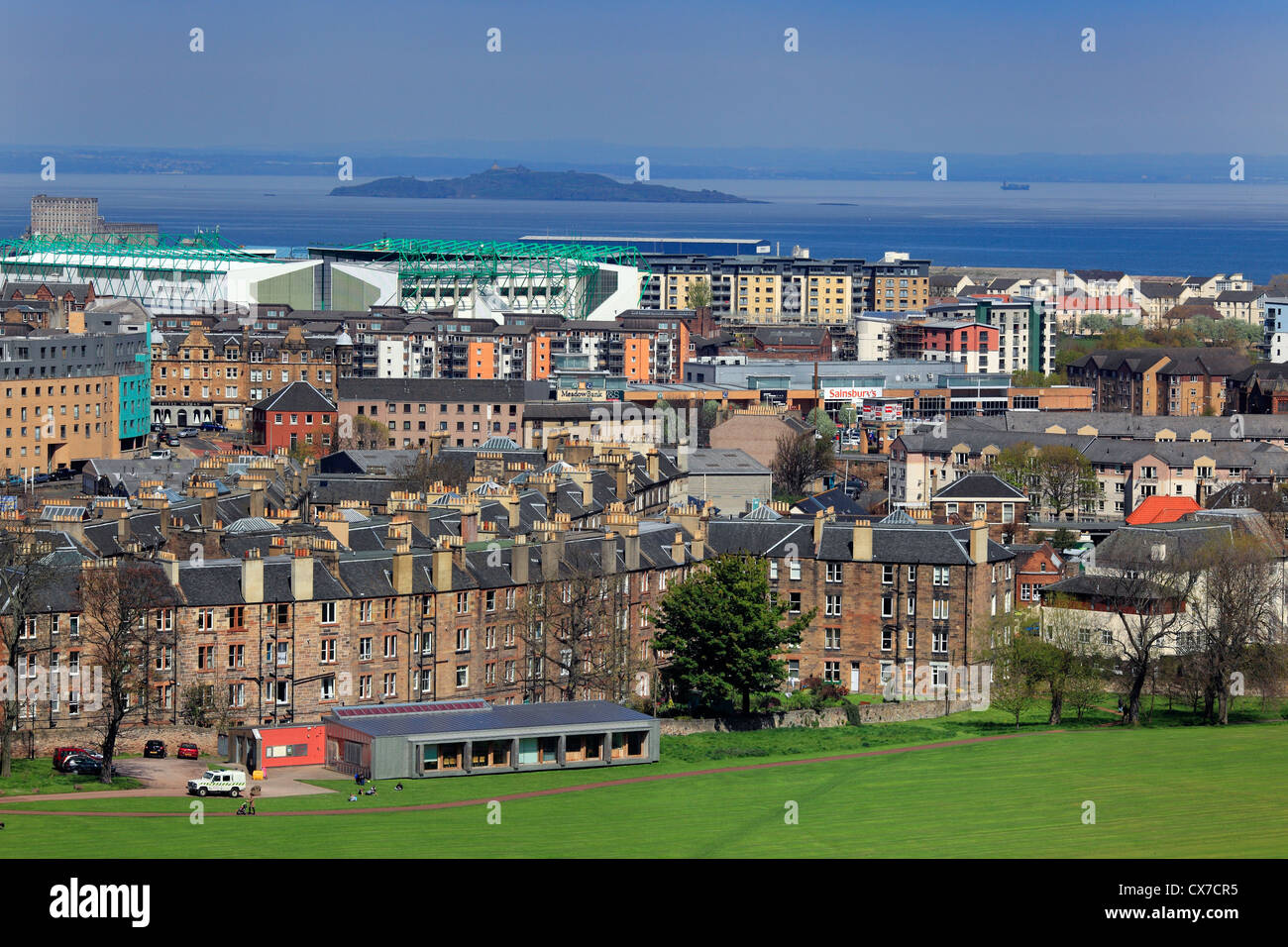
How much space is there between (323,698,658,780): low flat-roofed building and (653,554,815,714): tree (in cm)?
439

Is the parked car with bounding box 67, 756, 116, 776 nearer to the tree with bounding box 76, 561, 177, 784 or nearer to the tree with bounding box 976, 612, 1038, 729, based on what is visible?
the tree with bounding box 76, 561, 177, 784

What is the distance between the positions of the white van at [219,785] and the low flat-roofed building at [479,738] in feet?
12.4

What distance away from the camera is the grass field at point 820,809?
154ft

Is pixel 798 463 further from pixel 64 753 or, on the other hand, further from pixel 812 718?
pixel 64 753

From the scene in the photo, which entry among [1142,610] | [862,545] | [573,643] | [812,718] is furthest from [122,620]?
[1142,610]

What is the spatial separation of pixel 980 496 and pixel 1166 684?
25.2 metres

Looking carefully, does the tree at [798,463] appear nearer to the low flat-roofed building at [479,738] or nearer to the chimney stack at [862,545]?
the chimney stack at [862,545]

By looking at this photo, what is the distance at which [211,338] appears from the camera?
15062cm

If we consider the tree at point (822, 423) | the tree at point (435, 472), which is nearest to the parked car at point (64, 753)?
the tree at point (435, 472)

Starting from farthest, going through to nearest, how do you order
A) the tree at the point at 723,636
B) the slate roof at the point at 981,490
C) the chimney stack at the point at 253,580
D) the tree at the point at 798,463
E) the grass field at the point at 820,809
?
the tree at the point at 798,463, the slate roof at the point at 981,490, the tree at the point at 723,636, the chimney stack at the point at 253,580, the grass field at the point at 820,809

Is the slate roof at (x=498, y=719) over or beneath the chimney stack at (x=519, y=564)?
beneath

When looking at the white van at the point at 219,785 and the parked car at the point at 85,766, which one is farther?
the parked car at the point at 85,766
